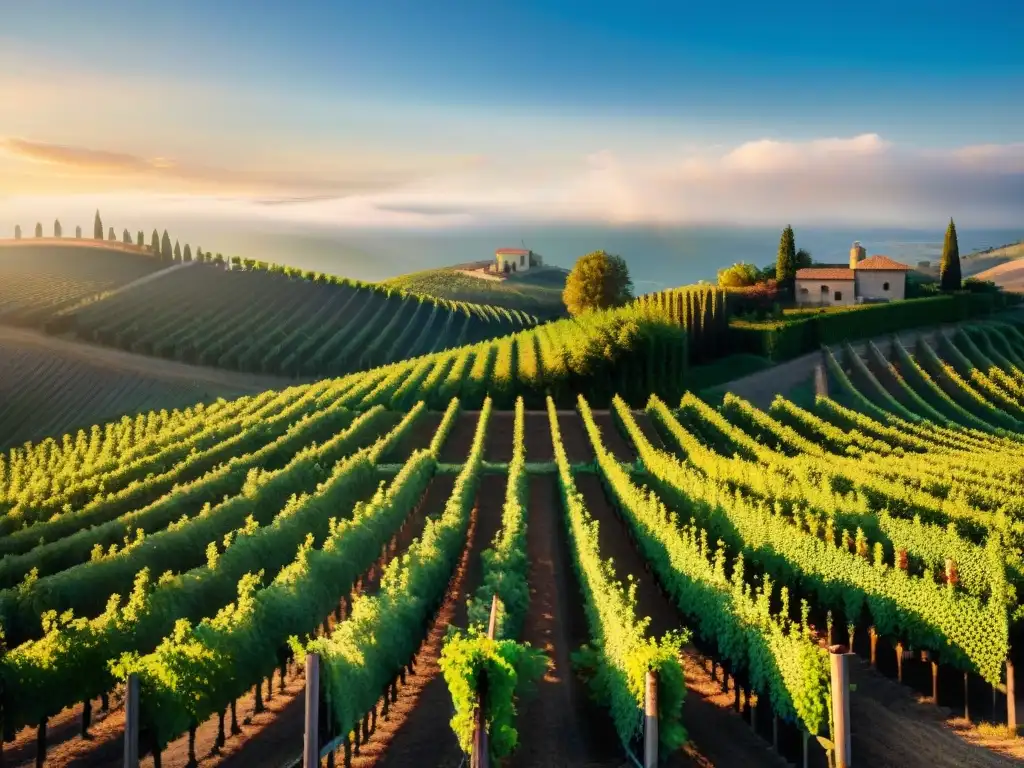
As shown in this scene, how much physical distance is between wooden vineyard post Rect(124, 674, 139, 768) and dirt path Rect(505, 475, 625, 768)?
Result: 5365 millimetres

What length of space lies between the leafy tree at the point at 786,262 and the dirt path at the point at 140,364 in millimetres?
39552

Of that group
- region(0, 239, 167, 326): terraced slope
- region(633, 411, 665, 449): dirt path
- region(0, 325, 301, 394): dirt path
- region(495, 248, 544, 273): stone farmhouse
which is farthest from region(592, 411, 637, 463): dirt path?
region(495, 248, 544, 273): stone farmhouse

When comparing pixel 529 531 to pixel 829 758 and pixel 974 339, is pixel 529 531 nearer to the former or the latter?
pixel 829 758

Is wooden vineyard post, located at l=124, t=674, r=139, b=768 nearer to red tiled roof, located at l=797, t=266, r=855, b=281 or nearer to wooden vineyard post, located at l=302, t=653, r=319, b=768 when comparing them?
wooden vineyard post, located at l=302, t=653, r=319, b=768

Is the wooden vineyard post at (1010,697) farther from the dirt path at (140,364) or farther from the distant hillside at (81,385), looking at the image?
the dirt path at (140,364)

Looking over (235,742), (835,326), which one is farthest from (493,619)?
(835,326)

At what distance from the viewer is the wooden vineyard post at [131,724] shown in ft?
44.0

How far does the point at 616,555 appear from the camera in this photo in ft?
91.0

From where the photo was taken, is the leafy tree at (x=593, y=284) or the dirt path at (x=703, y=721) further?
the leafy tree at (x=593, y=284)

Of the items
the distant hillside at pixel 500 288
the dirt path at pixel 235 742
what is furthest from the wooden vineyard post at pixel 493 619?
the distant hillside at pixel 500 288

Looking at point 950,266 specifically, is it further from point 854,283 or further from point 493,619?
point 493,619

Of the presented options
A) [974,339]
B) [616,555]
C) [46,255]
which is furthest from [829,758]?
[46,255]

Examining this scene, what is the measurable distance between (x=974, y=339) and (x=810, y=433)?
1390 inches

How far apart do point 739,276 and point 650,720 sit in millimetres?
69860
